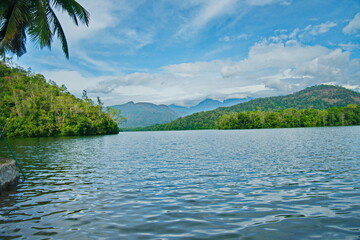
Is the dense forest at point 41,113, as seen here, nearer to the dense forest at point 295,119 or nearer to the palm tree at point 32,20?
the palm tree at point 32,20

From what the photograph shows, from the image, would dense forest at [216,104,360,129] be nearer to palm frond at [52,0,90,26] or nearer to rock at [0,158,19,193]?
palm frond at [52,0,90,26]

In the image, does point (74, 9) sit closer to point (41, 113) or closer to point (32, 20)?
point (32, 20)

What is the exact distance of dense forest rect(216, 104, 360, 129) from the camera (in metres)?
173

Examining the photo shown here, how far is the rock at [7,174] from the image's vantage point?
514 inches

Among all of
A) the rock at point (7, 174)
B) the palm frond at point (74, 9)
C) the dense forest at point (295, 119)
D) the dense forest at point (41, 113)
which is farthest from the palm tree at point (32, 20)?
the dense forest at point (295, 119)

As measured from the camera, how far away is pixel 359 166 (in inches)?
687

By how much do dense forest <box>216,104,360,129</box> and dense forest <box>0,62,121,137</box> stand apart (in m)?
107

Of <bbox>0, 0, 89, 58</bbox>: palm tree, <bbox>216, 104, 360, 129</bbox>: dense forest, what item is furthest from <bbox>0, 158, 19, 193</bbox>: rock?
<bbox>216, 104, 360, 129</bbox>: dense forest

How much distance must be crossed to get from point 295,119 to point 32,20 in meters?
186

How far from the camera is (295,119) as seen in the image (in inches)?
6973

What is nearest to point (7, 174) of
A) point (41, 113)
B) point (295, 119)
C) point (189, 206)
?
point (189, 206)

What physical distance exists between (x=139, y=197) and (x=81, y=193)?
3.46 meters

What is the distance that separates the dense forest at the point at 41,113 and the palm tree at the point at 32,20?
285 ft

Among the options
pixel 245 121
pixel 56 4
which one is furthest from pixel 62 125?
pixel 245 121
